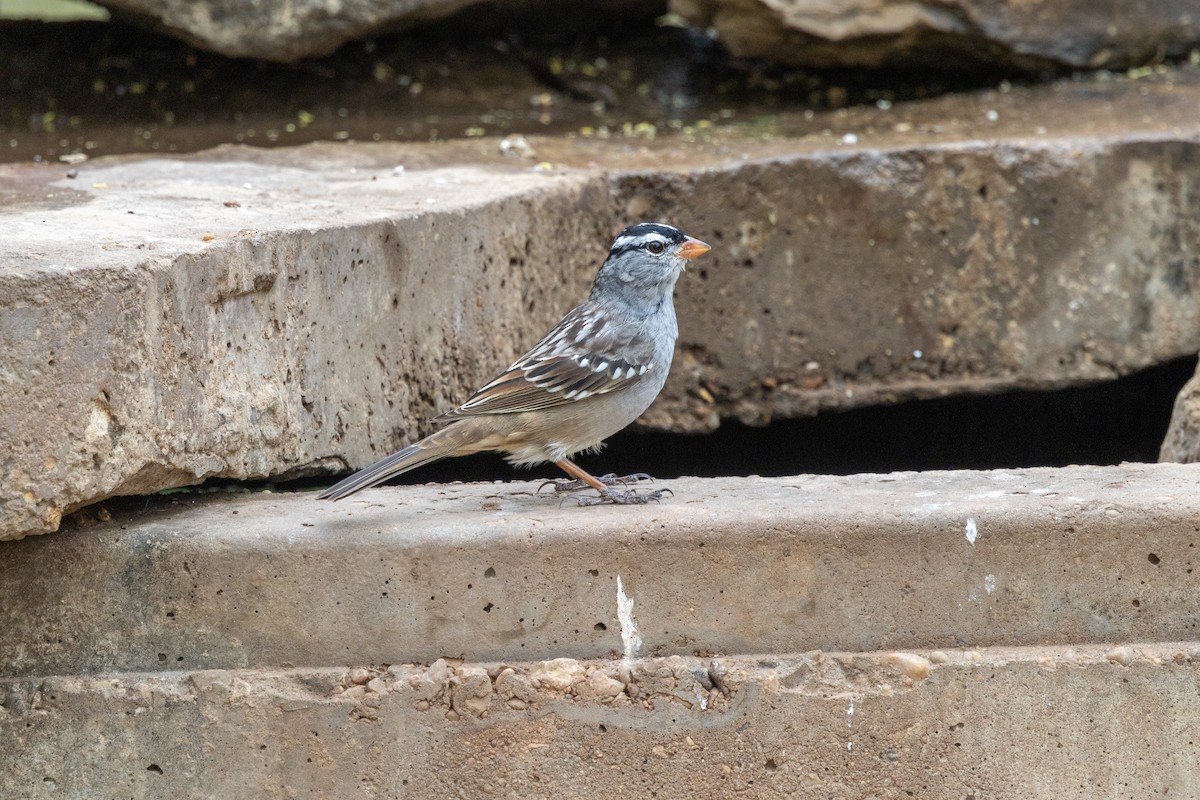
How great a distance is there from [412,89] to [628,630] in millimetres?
5262

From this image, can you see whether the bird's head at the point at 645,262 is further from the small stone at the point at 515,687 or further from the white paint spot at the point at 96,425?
the white paint spot at the point at 96,425

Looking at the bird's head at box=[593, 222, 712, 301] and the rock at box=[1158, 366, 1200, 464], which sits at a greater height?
the bird's head at box=[593, 222, 712, 301]

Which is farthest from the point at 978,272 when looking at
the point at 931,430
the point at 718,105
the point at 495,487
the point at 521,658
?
the point at 521,658

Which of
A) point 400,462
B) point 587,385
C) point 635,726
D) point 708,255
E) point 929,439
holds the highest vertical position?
point 708,255

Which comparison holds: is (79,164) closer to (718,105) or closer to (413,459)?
(413,459)

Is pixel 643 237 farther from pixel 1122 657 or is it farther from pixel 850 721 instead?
pixel 1122 657

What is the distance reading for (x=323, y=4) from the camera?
304 inches

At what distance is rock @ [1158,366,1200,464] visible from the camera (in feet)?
17.8

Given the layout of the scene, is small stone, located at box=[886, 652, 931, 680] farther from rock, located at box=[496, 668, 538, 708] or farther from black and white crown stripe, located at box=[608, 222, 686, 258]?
black and white crown stripe, located at box=[608, 222, 686, 258]

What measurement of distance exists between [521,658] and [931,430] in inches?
181

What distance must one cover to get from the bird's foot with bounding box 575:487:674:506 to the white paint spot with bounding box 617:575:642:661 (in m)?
0.37

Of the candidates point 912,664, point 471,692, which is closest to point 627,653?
point 471,692

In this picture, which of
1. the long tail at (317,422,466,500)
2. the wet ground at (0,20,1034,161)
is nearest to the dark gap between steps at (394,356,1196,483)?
the wet ground at (0,20,1034,161)

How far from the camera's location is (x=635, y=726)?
428 centimetres
